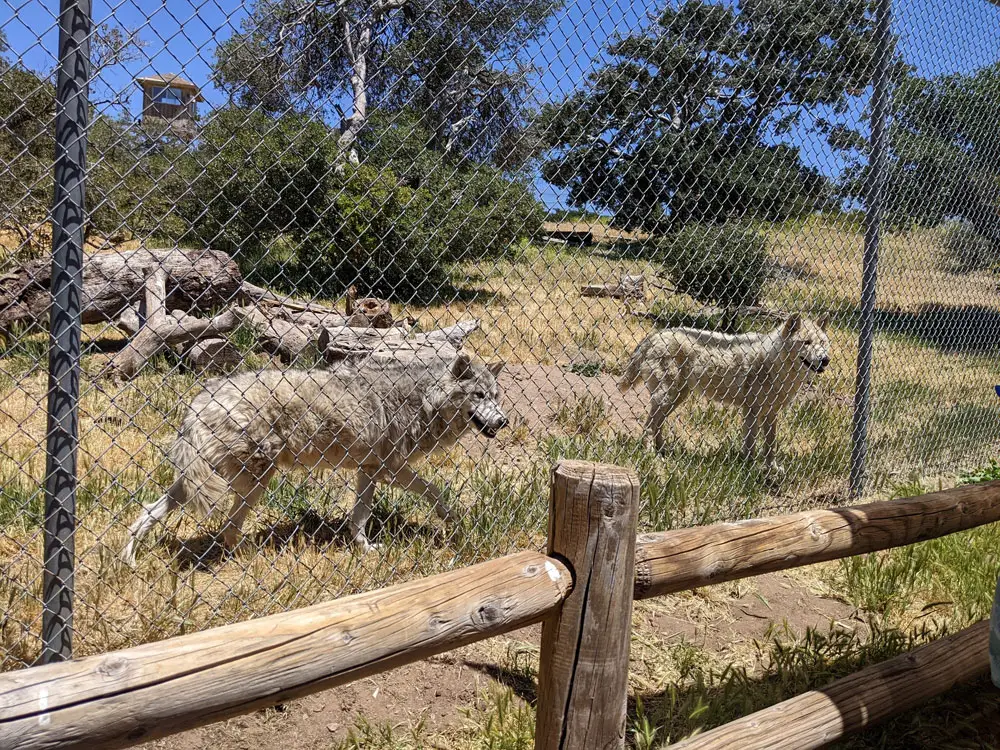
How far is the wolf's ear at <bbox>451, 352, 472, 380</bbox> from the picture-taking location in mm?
5164

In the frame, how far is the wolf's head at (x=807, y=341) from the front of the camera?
7.00 metres

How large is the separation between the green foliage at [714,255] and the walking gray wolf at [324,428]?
5.11 feet

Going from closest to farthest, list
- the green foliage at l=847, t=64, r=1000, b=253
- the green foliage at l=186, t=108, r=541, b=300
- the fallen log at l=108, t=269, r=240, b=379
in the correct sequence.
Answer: the green foliage at l=186, t=108, r=541, b=300 < the green foliage at l=847, t=64, r=1000, b=253 < the fallen log at l=108, t=269, r=240, b=379

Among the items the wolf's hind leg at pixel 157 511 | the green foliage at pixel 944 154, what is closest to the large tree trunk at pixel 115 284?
the wolf's hind leg at pixel 157 511

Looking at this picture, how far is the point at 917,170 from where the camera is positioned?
6027mm

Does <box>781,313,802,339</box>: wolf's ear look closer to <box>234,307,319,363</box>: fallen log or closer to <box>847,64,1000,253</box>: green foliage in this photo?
<box>847,64,1000,253</box>: green foliage

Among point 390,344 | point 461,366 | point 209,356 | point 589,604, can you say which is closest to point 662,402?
point 461,366

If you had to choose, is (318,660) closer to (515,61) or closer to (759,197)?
(515,61)

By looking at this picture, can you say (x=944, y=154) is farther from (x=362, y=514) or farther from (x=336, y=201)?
(x=362, y=514)

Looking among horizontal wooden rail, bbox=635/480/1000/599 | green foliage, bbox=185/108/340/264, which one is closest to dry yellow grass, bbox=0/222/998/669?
green foliage, bbox=185/108/340/264

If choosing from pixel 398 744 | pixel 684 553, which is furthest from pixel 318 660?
pixel 398 744

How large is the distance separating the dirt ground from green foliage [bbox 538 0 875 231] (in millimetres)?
2334

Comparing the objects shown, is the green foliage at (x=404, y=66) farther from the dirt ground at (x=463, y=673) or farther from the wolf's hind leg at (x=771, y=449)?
the wolf's hind leg at (x=771, y=449)

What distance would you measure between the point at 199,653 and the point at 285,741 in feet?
A: 5.38
